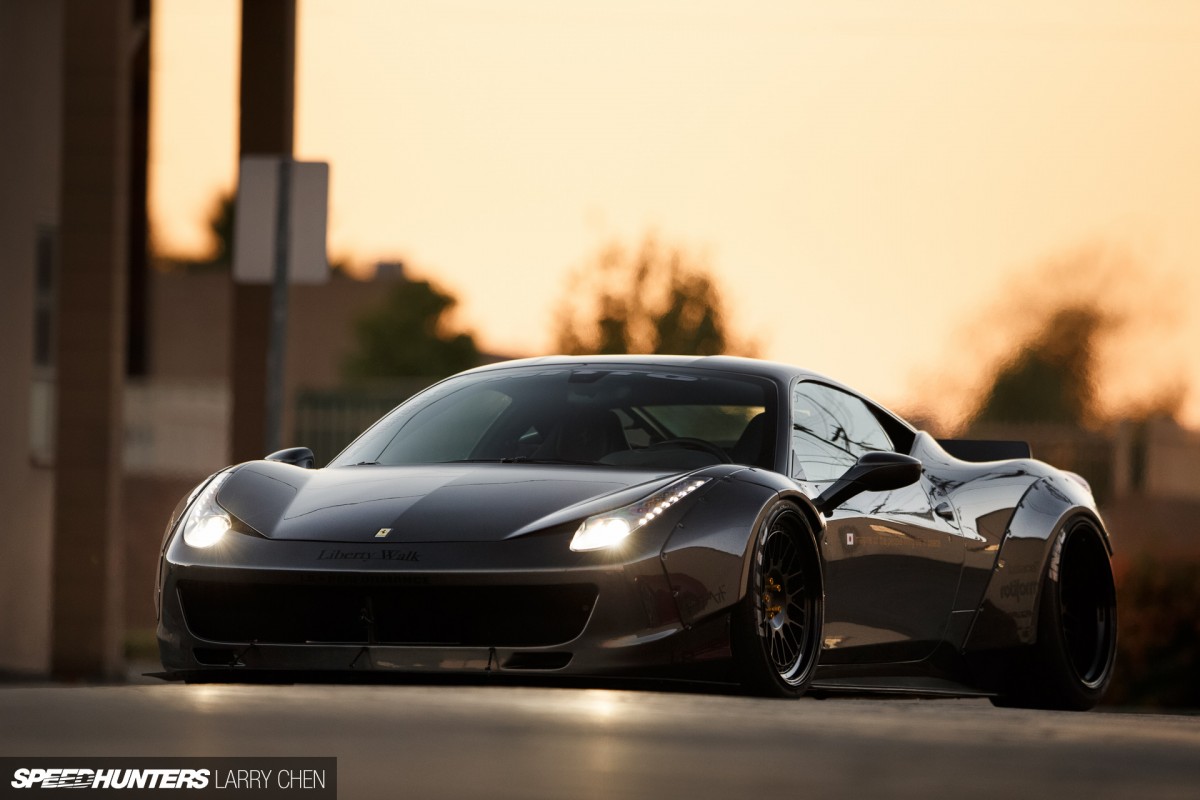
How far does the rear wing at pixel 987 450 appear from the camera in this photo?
A: 914cm

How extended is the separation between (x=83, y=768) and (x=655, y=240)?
4947cm

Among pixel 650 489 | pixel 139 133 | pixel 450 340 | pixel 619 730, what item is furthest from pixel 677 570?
pixel 450 340

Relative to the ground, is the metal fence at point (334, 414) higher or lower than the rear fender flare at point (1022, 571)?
lower

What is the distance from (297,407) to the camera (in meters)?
35.1

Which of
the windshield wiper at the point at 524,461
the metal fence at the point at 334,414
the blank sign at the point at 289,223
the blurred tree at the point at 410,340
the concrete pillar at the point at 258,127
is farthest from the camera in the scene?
the blurred tree at the point at 410,340

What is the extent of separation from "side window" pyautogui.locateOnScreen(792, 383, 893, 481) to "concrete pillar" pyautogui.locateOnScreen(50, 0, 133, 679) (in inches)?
365

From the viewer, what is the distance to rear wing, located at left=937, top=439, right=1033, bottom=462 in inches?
360

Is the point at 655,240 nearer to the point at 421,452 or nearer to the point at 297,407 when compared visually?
the point at 297,407

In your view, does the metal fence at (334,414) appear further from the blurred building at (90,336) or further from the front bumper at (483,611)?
the front bumper at (483,611)

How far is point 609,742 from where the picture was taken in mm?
5000

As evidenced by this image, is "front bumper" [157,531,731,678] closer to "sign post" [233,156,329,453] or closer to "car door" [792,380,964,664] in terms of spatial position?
"car door" [792,380,964,664]

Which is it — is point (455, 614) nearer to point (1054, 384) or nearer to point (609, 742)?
point (609, 742)

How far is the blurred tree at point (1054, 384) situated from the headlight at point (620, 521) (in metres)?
69.6

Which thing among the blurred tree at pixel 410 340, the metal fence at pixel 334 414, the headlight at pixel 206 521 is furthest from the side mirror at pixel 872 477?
the blurred tree at pixel 410 340
